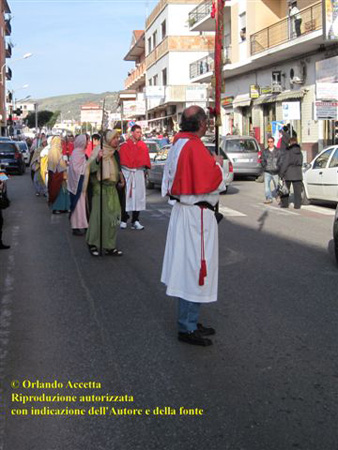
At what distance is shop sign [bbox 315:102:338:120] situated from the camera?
21219mm

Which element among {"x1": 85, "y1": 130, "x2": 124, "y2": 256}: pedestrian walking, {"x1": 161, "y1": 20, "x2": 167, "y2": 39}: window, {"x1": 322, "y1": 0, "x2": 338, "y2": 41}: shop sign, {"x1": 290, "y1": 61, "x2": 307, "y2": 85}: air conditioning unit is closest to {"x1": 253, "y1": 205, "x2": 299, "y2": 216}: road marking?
{"x1": 85, "y1": 130, "x2": 124, "y2": 256}: pedestrian walking

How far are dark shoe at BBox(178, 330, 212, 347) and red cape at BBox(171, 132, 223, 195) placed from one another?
117 cm

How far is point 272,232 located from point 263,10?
23412 mm

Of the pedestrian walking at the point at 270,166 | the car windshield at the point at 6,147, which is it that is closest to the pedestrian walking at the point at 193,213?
the pedestrian walking at the point at 270,166

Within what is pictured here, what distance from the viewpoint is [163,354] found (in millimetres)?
5348

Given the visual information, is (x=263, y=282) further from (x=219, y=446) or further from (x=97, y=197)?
(x=219, y=446)

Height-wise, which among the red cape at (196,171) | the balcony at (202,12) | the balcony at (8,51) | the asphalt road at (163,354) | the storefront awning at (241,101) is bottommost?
Answer: the asphalt road at (163,354)

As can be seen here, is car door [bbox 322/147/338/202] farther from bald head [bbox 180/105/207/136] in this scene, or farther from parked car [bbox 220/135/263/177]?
bald head [bbox 180/105/207/136]

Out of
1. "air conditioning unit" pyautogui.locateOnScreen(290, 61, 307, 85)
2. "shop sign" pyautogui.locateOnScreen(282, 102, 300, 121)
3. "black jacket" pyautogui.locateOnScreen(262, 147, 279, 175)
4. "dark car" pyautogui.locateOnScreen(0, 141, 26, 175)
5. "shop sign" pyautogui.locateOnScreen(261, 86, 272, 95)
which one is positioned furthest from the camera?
"dark car" pyautogui.locateOnScreen(0, 141, 26, 175)

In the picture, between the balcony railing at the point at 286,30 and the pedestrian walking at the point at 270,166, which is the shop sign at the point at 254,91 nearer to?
the balcony railing at the point at 286,30

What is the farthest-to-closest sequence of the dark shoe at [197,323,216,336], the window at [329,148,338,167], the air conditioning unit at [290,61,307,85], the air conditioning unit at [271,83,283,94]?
the air conditioning unit at [271,83,283,94] → the air conditioning unit at [290,61,307,85] → the window at [329,148,338,167] → the dark shoe at [197,323,216,336]

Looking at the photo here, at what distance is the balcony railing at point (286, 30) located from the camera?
85.2 feet

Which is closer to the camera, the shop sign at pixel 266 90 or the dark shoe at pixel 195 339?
the dark shoe at pixel 195 339

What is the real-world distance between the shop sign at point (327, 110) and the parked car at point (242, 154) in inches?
185
